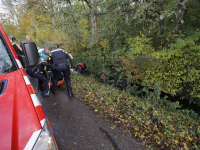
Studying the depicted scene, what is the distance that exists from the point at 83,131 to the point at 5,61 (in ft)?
7.48

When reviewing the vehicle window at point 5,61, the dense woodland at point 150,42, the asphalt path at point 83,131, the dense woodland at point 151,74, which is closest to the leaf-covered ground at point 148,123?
the dense woodland at point 151,74

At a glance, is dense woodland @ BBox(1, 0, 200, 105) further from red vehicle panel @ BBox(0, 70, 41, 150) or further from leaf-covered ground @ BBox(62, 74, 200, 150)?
red vehicle panel @ BBox(0, 70, 41, 150)

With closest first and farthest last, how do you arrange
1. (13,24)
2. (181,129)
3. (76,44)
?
1. (181,129)
2. (76,44)
3. (13,24)

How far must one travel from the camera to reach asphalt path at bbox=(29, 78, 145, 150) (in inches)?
106

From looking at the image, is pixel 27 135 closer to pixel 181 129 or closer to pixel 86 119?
pixel 86 119

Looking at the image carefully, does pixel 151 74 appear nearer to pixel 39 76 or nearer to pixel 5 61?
pixel 39 76

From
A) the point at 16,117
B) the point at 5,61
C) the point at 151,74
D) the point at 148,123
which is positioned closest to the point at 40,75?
the point at 5,61

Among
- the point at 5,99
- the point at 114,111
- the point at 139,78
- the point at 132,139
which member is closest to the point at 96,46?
the point at 139,78

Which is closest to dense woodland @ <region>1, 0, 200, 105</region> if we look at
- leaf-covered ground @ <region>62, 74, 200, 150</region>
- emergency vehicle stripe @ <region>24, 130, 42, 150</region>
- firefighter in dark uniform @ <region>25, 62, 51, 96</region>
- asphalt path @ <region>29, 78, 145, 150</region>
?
leaf-covered ground @ <region>62, 74, 200, 150</region>

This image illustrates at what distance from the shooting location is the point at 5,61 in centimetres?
197

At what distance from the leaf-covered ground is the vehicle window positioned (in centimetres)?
264

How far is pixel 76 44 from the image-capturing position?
457 inches

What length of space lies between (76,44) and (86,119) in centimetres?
931

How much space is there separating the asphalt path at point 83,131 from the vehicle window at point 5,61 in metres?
1.86
